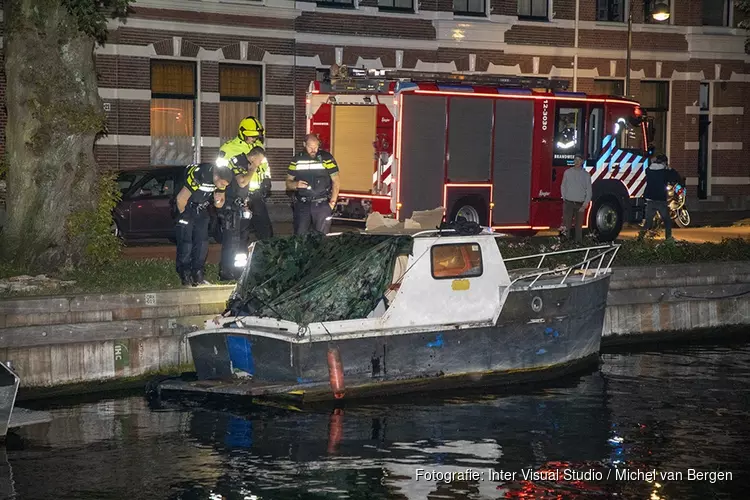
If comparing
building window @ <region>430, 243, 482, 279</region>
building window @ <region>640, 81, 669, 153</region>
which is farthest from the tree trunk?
building window @ <region>640, 81, 669, 153</region>

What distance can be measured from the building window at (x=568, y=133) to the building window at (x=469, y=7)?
9.37 m

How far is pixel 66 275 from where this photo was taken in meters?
A: 15.8

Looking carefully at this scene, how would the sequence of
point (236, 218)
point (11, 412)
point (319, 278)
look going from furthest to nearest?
point (236, 218), point (319, 278), point (11, 412)

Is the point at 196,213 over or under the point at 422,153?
under

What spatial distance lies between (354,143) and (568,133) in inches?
168

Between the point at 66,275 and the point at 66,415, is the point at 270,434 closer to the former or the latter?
the point at 66,415

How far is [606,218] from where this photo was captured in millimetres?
25125

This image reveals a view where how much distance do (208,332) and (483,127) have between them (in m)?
11.4

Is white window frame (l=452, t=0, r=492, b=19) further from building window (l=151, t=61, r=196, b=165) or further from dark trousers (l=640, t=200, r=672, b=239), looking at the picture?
dark trousers (l=640, t=200, r=672, b=239)

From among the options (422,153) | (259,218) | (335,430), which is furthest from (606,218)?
(335,430)

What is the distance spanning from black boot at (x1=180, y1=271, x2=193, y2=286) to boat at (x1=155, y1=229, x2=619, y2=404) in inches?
44.0

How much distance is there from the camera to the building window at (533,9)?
114 feet

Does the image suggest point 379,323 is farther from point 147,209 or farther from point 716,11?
point 716,11

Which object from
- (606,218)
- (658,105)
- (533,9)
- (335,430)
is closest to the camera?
(335,430)
